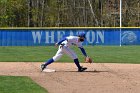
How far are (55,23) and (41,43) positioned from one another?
64.3ft

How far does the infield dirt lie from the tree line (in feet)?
133

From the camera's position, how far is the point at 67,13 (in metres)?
60.5

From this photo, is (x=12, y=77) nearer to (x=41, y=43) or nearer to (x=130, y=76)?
(x=130, y=76)

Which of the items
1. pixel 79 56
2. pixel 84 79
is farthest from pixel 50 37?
pixel 84 79

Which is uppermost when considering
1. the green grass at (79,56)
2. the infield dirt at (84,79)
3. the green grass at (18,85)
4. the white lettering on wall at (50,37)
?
the green grass at (18,85)

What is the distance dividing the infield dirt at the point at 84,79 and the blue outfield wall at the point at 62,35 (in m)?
20.8

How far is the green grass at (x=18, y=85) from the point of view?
11.3m

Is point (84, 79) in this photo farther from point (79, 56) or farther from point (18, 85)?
point (79, 56)

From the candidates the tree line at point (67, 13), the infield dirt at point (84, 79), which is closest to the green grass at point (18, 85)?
the infield dirt at point (84, 79)

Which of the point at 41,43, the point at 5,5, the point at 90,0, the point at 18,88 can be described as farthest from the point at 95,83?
the point at 90,0

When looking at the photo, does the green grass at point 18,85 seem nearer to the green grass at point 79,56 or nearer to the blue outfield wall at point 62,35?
the green grass at point 79,56

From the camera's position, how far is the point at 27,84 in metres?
12.5

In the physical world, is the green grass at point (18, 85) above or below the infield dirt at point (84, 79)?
above

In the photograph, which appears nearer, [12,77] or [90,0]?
[12,77]
